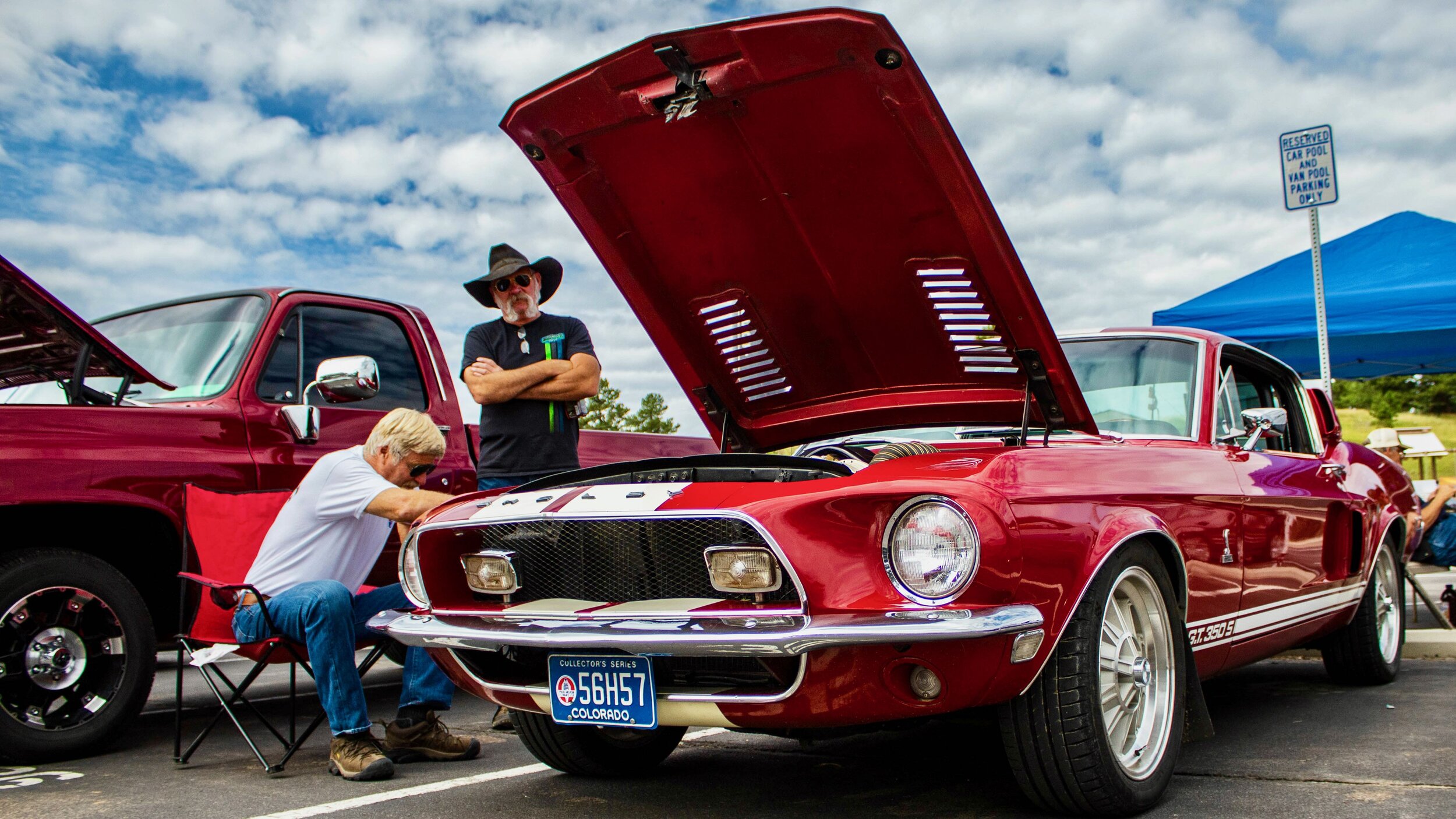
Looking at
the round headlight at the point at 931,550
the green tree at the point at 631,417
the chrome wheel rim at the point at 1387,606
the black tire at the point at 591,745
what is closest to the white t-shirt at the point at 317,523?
the black tire at the point at 591,745

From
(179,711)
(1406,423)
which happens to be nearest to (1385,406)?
(1406,423)

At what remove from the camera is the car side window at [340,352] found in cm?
511

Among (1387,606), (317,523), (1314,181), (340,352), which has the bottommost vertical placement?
(1387,606)

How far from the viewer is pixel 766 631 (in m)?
2.53

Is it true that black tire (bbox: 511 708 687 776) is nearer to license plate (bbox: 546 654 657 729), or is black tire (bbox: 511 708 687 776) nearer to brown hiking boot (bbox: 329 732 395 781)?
brown hiking boot (bbox: 329 732 395 781)

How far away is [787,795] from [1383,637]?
355 cm

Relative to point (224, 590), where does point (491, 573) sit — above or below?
above

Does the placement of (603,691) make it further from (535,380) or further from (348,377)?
(348,377)

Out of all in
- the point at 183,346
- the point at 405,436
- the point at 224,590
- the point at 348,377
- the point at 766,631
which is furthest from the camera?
the point at 183,346

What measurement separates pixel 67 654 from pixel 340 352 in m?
1.86

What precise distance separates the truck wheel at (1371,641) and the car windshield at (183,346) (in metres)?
5.09

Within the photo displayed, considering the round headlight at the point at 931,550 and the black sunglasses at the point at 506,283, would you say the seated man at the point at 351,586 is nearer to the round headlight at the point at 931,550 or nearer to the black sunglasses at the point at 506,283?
the black sunglasses at the point at 506,283

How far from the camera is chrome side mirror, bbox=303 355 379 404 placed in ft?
15.0

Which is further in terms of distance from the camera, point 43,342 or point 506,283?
point 506,283
